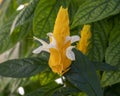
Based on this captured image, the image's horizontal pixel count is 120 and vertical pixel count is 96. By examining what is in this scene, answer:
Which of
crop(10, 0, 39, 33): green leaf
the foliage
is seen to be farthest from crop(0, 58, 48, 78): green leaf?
crop(10, 0, 39, 33): green leaf

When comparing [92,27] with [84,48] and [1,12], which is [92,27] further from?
[1,12]

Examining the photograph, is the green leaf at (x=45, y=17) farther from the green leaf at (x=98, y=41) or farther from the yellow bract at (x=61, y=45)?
the yellow bract at (x=61, y=45)

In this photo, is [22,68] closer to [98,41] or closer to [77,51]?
[77,51]

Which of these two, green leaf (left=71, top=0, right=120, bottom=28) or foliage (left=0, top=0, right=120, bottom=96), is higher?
green leaf (left=71, top=0, right=120, bottom=28)

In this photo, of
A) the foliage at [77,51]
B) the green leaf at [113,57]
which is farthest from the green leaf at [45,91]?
the green leaf at [113,57]

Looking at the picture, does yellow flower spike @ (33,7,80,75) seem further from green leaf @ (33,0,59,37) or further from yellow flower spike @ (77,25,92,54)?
green leaf @ (33,0,59,37)

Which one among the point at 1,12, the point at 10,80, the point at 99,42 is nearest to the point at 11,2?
the point at 1,12
